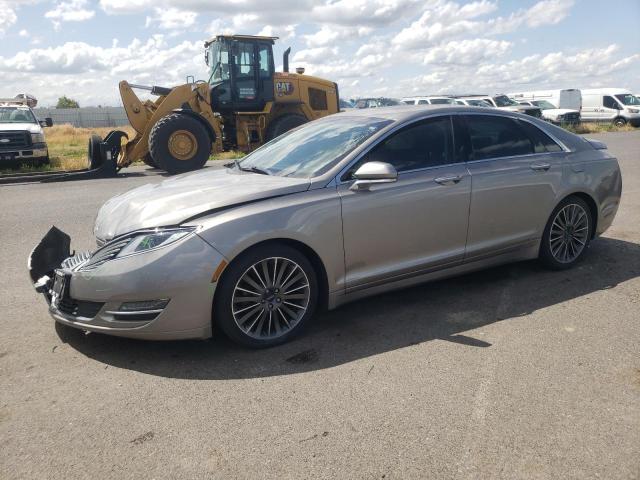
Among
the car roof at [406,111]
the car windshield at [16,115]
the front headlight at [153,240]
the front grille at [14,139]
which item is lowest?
the front headlight at [153,240]

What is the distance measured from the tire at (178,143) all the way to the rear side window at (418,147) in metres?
9.25

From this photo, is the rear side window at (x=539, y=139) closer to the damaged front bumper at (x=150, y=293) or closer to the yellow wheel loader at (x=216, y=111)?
the damaged front bumper at (x=150, y=293)

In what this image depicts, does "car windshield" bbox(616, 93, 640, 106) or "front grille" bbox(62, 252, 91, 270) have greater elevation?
"car windshield" bbox(616, 93, 640, 106)

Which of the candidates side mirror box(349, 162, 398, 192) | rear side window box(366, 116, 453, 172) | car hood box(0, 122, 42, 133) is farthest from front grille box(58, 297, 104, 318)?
car hood box(0, 122, 42, 133)

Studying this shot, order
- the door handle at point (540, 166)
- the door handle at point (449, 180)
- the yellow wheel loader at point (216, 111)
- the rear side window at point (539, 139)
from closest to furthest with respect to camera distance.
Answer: the door handle at point (449, 180), the door handle at point (540, 166), the rear side window at point (539, 139), the yellow wheel loader at point (216, 111)

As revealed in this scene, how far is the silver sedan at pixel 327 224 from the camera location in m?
3.43

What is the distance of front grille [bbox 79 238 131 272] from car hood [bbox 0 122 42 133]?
40.5ft

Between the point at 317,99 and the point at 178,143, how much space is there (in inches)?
194

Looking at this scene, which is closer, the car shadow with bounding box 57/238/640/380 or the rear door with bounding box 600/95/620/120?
the car shadow with bounding box 57/238/640/380

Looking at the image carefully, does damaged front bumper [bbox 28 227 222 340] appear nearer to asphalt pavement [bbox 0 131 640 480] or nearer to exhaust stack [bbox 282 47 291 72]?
asphalt pavement [bbox 0 131 640 480]

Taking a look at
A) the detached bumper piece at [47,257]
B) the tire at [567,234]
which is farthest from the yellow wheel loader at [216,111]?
the tire at [567,234]

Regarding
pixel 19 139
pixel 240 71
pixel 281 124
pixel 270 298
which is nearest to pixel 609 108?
pixel 281 124

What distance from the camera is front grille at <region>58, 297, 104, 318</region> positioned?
3468 millimetres

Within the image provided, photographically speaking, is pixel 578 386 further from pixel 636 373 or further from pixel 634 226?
pixel 634 226
